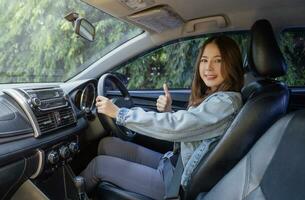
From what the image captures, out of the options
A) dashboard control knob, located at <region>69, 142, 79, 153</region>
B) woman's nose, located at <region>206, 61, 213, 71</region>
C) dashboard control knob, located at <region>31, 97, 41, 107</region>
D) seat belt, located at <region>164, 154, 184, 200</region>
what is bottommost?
seat belt, located at <region>164, 154, 184, 200</region>

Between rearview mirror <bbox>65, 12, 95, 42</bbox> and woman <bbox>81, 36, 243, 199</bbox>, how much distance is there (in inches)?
29.3

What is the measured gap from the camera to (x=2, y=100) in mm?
1852

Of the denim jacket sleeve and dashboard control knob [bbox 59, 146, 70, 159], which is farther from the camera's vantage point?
dashboard control knob [bbox 59, 146, 70, 159]

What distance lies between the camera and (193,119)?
1.76 meters

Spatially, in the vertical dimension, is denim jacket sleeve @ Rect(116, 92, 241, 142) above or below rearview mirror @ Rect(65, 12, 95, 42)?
below

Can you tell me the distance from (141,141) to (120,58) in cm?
66

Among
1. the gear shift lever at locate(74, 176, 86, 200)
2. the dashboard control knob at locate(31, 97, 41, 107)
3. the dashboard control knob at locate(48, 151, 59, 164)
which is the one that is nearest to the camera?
the dashboard control knob at locate(31, 97, 41, 107)

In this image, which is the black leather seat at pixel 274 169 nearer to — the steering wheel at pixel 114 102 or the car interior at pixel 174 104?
the car interior at pixel 174 104

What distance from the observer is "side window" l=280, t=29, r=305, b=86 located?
2.79 m

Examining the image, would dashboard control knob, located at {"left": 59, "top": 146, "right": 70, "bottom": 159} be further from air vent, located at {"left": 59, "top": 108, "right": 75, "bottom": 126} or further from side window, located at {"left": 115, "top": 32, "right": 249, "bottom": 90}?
side window, located at {"left": 115, "top": 32, "right": 249, "bottom": 90}

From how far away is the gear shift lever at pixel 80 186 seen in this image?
213 centimetres

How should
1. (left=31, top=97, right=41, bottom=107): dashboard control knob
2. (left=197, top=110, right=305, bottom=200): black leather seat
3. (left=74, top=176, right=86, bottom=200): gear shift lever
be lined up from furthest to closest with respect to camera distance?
(left=74, top=176, right=86, bottom=200): gear shift lever, (left=31, top=97, right=41, bottom=107): dashboard control knob, (left=197, top=110, right=305, bottom=200): black leather seat

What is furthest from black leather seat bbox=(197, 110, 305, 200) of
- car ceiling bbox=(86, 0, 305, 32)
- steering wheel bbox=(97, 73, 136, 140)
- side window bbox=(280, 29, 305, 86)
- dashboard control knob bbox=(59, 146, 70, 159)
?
side window bbox=(280, 29, 305, 86)

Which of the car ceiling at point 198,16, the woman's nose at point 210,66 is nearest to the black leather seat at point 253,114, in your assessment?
the woman's nose at point 210,66
